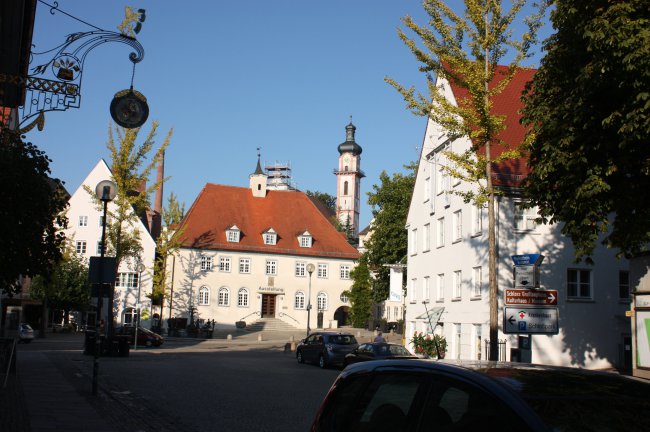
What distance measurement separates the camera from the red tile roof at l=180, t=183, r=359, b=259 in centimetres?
7188

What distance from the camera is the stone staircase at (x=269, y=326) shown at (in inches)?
2734

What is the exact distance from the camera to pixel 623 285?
33438mm

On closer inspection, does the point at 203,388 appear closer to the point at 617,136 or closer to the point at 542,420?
the point at 617,136

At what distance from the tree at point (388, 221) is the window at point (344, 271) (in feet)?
54.4

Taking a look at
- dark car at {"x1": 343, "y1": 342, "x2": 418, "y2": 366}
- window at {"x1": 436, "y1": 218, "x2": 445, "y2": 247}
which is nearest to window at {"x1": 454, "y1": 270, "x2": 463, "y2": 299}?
window at {"x1": 436, "y1": 218, "x2": 445, "y2": 247}

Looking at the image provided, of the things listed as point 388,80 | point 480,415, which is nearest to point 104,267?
point 388,80

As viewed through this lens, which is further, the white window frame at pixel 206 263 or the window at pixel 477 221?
the white window frame at pixel 206 263

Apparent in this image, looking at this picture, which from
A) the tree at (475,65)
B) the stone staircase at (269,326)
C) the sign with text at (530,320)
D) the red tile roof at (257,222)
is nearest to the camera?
the sign with text at (530,320)

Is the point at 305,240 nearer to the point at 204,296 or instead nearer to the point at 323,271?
the point at 323,271

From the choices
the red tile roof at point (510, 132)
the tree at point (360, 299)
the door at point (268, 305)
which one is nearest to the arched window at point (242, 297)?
the door at point (268, 305)

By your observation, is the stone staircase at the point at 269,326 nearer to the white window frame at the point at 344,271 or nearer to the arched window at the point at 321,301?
the arched window at the point at 321,301

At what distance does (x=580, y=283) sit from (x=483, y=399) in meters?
31.1

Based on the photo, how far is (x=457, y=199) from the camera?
123 feet

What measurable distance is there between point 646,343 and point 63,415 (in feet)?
56.8
